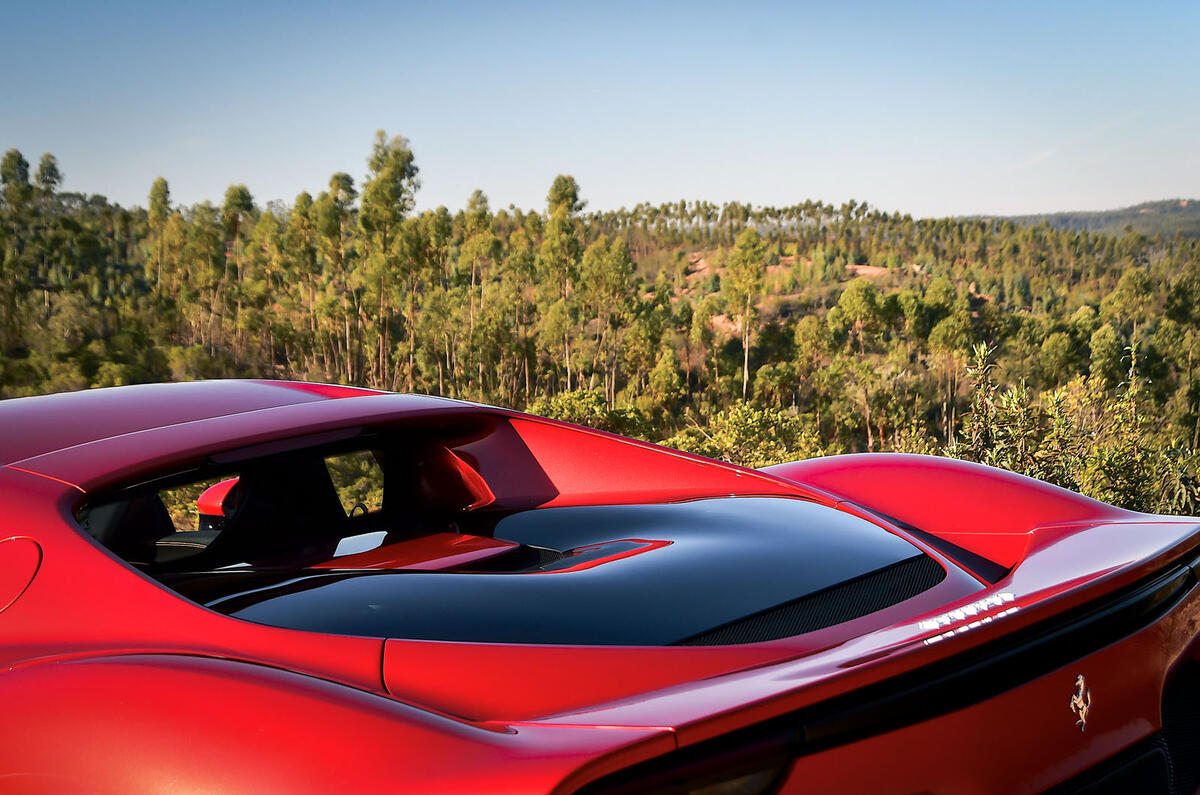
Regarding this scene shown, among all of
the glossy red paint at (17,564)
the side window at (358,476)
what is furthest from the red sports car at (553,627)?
the side window at (358,476)

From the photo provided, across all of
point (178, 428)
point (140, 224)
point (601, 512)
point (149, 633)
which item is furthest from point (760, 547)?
point (140, 224)

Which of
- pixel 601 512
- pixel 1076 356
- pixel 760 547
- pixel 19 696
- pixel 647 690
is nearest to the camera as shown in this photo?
pixel 647 690

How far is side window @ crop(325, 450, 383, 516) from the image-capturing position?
2.36 m

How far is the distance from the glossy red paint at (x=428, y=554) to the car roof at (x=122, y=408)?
46 centimetres

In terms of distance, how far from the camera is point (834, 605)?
141cm

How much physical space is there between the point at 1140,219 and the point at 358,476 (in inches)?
5198

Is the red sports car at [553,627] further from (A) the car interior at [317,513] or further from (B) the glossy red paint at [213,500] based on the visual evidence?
(B) the glossy red paint at [213,500]

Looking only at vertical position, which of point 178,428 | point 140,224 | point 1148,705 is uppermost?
point 140,224

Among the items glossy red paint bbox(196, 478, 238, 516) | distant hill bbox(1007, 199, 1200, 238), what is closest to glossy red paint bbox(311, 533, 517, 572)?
glossy red paint bbox(196, 478, 238, 516)

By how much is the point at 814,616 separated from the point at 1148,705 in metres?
0.46

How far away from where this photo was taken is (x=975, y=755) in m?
0.98

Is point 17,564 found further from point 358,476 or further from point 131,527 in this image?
point 358,476

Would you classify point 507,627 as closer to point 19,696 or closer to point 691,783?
point 691,783

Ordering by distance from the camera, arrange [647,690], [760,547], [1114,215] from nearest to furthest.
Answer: [647,690] < [760,547] < [1114,215]
